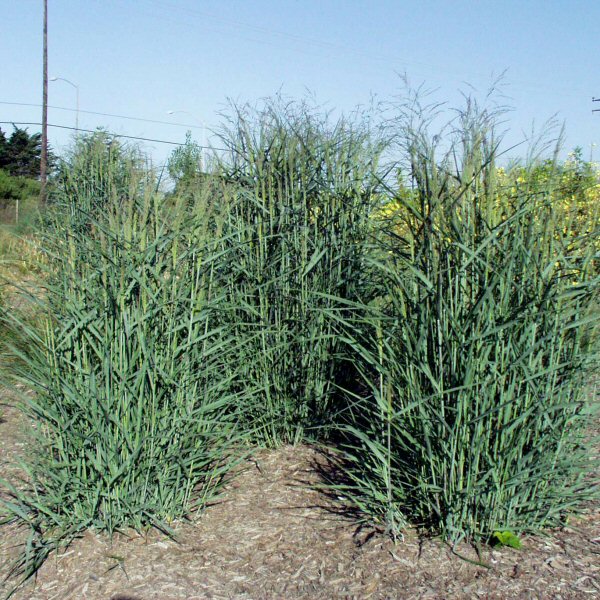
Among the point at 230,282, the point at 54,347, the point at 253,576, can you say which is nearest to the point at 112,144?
the point at 230,282

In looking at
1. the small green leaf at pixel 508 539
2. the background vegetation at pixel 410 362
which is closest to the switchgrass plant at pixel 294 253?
the background vegetation at pixel 410 362

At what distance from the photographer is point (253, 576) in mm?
3416

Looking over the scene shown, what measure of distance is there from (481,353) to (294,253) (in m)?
Answer: 1.81

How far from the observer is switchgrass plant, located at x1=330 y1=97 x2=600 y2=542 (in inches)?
131

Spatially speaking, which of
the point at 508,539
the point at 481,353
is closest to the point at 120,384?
the point at 481,353

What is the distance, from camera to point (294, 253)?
4.80 m

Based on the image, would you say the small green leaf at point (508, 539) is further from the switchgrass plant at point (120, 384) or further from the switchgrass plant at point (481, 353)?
the switchgrass plant at point (120, 384)

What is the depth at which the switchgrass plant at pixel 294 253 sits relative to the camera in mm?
4668

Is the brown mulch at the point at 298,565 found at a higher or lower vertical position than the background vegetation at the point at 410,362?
lower

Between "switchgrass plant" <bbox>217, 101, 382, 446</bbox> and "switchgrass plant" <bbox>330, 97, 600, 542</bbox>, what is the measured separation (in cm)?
109

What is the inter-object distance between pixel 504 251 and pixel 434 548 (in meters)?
1.44

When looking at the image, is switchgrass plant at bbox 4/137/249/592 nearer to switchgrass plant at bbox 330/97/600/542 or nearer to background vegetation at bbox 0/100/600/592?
background vegetation at bbox 0/100/600/592

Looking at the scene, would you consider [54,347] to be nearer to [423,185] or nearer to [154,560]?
[154,560]

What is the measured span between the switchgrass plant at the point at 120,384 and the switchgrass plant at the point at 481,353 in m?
0.95
